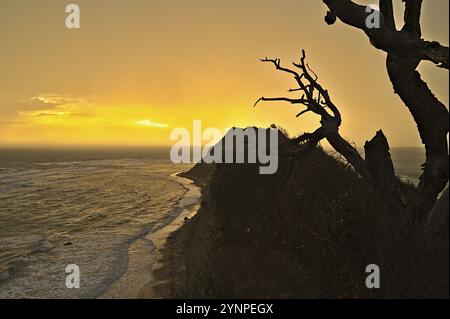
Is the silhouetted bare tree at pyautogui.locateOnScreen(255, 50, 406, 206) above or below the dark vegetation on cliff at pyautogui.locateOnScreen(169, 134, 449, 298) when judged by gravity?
above

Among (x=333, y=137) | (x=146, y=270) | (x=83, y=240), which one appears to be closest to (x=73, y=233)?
(x=83, y=240)

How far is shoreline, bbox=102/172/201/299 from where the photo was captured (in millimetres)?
13031

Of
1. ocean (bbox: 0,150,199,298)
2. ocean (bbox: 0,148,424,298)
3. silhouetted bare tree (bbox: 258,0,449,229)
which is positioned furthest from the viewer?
ocean (bbox: 0,150,199,298)

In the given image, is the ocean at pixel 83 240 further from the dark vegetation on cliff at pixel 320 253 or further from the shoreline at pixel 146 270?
the dark vegetation on cliff at pixel 320 253

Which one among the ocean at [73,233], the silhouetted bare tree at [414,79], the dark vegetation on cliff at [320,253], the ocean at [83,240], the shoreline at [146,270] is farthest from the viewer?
the ocean at [73,233]

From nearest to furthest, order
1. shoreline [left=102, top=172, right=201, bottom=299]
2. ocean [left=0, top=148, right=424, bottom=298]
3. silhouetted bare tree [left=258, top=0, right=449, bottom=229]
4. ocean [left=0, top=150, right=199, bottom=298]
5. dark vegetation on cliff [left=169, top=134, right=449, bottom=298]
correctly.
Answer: dark vegetation on cliff [left=169, top=134, right=449, bottom=298], silhouetted bare tree [left=258, top=0, right=449, bottom=229], shoreline [left=102, top=172, right=201, bottom=299], ocean [left=0, top=148, right=424, bottom=298], ocean [left=0, top=150, right=199, bottom=298]

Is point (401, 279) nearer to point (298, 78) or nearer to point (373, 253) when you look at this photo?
point (373, 253)

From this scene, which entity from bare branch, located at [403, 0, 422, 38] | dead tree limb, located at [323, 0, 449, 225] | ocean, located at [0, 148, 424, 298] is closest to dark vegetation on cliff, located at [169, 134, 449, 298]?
dead tree limb, located at [323, 0, 449, 225]

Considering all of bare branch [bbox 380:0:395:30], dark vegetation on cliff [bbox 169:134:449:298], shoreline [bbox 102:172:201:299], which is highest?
bare branch [bbox 380:0:395:30]

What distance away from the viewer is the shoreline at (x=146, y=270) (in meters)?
13.0

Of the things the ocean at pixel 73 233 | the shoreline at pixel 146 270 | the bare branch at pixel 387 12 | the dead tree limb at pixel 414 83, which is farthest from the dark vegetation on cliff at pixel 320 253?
the ocean at pixel 73 233

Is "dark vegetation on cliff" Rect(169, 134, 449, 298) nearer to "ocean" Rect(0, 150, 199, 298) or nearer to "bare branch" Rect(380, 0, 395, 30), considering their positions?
"bare branch" Rect(380, 0, 395, 30)

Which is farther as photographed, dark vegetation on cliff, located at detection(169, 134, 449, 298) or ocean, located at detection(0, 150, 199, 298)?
ocean, located at detection(0, 150, 199, 298)

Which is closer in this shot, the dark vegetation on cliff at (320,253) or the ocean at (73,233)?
the dark vegetation on cliff at (320,253)
